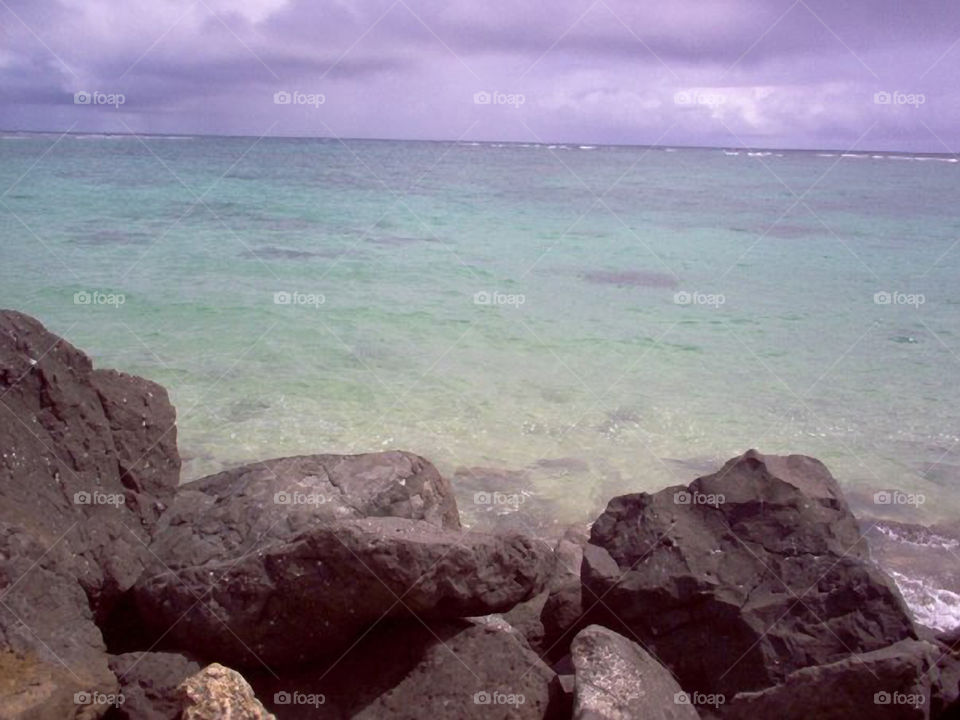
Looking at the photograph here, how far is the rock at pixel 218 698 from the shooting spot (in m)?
3.86

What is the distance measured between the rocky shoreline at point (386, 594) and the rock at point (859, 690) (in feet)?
0.03

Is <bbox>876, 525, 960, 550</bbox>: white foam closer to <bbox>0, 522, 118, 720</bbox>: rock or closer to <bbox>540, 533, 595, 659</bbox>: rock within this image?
<bbox>540, 533, 595, 659</bbox>: rock

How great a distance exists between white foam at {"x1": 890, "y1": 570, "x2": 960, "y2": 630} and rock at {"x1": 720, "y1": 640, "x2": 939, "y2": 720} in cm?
205

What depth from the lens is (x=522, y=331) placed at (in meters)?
14.5

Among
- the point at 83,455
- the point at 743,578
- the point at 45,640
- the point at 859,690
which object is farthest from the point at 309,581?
the point at 859,690

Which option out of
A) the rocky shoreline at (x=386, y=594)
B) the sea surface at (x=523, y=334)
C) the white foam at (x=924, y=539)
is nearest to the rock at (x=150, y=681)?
the rocky shoreline at (x=386, y=594)

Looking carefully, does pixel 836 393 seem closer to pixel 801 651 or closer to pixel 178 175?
pixel 801 651

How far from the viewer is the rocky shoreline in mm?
4223

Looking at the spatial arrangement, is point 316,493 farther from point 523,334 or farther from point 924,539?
point 523,334

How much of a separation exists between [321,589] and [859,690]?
2.63 m

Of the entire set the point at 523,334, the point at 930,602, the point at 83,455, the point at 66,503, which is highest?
the point at 523,334

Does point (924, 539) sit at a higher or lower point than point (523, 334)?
lower

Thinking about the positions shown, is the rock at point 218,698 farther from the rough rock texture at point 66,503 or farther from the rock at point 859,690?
the rock at point 859,690

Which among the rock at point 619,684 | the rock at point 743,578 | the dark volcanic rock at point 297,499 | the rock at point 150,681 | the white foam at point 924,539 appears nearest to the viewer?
the rock at point 619,684
